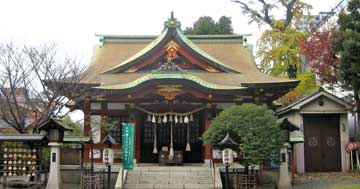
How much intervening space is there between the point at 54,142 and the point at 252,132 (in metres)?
7.63

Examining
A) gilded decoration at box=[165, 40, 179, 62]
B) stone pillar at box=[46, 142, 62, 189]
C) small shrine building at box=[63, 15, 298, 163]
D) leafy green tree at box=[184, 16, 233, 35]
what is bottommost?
stone pillar at box=[46, 142, 62, 189]

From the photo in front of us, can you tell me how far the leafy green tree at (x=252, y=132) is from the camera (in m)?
16.1

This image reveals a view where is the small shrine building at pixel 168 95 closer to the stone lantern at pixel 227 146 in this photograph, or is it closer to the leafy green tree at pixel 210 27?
the stone lantern at pixel 227 146

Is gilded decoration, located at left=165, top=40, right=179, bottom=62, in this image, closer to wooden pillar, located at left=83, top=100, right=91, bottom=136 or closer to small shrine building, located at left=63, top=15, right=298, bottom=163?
small shrine building, located at left=63, top=15, right=298, bottom=163

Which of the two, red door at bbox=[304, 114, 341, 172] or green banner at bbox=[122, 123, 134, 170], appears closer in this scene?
green banner at bbox=[122, 123, 134, 170]

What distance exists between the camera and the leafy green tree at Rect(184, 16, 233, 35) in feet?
156

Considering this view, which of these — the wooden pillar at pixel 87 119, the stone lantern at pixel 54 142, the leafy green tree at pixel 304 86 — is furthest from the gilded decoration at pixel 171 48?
the leafy green tree at pixel 304 86

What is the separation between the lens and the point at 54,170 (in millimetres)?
17484

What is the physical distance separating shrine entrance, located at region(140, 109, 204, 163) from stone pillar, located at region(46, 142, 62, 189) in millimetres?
5784

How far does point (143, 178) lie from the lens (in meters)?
18.6

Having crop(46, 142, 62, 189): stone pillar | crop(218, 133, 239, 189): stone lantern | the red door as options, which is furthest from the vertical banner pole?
the red door

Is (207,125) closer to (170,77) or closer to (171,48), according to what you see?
(170,77)

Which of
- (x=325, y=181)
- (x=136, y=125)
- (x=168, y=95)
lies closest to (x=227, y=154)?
(x=325, y=181)

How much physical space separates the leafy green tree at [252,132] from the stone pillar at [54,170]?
5845mm
